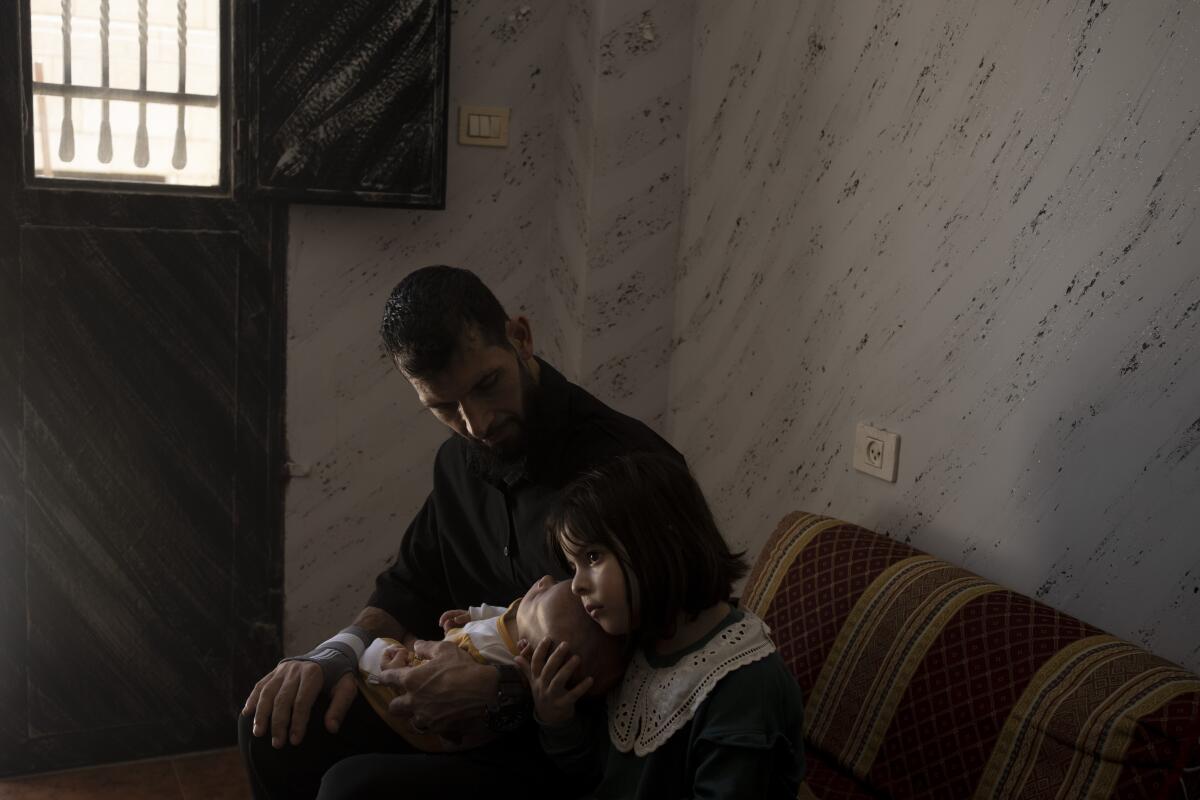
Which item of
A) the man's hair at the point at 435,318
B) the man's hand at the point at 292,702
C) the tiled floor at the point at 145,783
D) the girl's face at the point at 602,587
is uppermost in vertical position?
the man's hair at the point at 435,318

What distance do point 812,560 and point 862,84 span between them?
911mm

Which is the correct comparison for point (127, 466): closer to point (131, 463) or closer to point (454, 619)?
point (131, 463)

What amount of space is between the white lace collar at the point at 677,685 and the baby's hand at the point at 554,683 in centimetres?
7

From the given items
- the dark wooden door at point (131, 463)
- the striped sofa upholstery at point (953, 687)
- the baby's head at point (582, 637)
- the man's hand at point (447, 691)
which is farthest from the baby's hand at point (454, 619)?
the dark wooden door at point (131, 463)

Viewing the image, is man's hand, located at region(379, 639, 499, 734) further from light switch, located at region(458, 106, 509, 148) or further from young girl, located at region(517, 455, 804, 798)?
light switch, located at region(458, 106, 509, 148)

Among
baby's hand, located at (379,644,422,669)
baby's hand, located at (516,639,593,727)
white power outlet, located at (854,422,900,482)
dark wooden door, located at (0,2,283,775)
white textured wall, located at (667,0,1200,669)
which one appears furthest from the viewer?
dark wooden door, located at (0,2,283,775)

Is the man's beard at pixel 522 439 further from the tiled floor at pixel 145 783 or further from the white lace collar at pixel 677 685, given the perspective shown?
the tiled floor at pixel 145 783

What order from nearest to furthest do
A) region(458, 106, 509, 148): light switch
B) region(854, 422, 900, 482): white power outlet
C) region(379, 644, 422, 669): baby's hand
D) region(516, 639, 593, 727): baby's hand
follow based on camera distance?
1. region(516, 639, 593, 727): baby's hand
2. region(379, 644, 422, 669): baby's hand
3. region(854, 422, 900, 482): white power outlet
4. region(458, 106, 509, 148): light switch

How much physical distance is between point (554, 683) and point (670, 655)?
0.15 meters

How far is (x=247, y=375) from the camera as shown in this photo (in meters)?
2.79

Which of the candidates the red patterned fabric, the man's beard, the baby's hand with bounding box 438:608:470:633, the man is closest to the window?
the man

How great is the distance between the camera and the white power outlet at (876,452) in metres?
2.15

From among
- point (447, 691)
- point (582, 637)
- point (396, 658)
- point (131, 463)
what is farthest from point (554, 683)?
point (131, 463)

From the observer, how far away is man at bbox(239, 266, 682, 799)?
1653 millimetres
